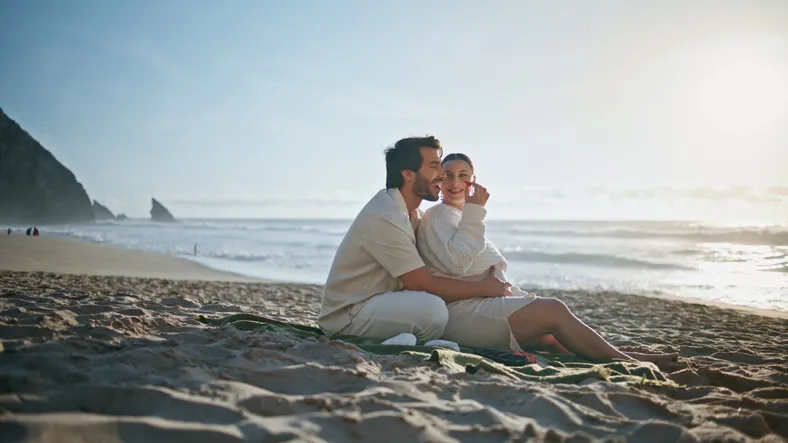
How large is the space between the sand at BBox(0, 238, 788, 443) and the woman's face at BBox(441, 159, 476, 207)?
5.04ft

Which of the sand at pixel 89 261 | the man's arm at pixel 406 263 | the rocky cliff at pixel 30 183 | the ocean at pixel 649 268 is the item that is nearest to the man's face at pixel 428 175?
the man's arm at pixel 406 263

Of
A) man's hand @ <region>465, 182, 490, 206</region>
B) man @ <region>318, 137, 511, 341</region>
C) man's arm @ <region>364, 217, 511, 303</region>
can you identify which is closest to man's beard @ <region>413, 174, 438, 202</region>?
man @ <region>318, 137, 511, 341</region>

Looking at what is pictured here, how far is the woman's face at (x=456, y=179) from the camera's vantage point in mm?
4324

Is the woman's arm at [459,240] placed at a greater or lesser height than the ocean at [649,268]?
greater

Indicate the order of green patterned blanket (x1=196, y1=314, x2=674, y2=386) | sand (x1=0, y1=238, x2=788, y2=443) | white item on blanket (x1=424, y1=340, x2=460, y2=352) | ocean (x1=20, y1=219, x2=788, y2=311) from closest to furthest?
1. sand (x1=0, y1=238, x2=788, y2=443)
2. green patterned blanket (x1=196, y1=314, x2=674, y2=386)
3. white item on blanket (x1=424, y1=340, x2=460, y2=352)
4. ocean (x1=20, y1=219, x2=788, y2=311)

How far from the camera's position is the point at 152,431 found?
6.44 ft

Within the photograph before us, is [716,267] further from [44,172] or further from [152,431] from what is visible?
[44,172]

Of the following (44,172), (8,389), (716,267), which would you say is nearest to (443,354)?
(8,389)

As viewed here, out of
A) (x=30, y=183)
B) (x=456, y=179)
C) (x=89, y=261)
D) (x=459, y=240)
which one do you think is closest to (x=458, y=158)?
(x=456, y=179)

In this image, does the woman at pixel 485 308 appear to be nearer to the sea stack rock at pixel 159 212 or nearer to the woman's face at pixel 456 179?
the woman's face at pixel 456 179

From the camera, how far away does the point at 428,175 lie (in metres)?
4.09

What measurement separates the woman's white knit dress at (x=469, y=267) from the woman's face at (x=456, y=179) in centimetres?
24

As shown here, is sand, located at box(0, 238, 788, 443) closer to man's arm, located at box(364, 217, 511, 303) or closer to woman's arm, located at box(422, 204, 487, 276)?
man's arm, located at box(364, 217, 511, 303)

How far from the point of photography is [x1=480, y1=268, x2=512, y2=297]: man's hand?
395 centimetres
